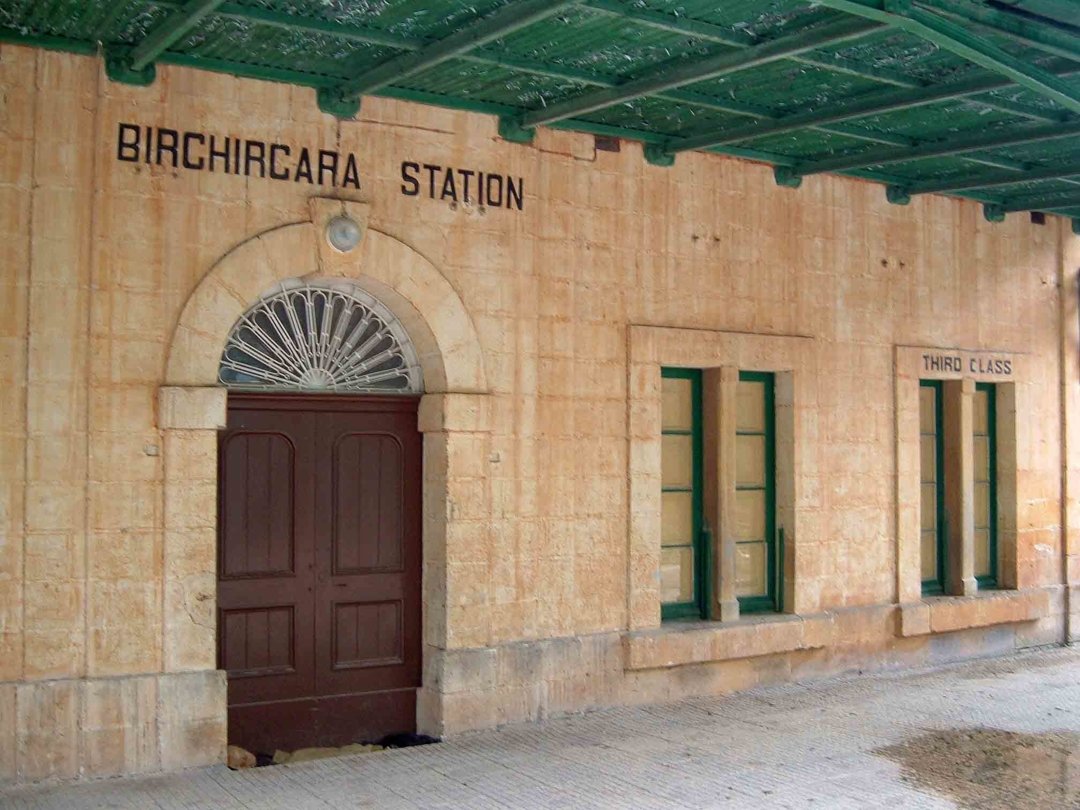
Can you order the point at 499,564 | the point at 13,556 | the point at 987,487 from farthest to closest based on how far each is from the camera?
the point at 987,487 → the point at 499,564 → the point at 13,556

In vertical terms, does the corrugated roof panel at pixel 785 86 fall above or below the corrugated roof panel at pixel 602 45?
below

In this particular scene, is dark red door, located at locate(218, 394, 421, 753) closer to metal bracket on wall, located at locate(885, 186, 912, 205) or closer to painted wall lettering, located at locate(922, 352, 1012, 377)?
metal bracket on wall, located at locate(885, 186, 912, 205)

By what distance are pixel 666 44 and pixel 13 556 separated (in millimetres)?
4716

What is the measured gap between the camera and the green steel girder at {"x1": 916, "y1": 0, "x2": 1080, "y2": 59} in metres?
6.55

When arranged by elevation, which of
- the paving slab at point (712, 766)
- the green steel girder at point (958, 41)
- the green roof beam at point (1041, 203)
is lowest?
the paving slab at point (712, 766)

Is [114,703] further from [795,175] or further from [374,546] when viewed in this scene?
[795,175]

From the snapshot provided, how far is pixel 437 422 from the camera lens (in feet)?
27.1

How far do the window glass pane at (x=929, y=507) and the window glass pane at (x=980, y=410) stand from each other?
92cm

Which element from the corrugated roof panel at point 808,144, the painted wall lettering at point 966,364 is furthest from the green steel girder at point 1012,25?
the painted wall lettering at point 966,364

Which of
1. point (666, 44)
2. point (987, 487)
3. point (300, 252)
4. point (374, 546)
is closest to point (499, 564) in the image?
point (374, 546)

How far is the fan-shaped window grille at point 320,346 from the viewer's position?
7832 mm

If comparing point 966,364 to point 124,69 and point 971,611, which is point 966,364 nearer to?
point 971,611

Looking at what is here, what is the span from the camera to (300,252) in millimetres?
7703

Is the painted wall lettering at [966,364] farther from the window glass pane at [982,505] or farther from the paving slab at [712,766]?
the paving slab at [712,766]
